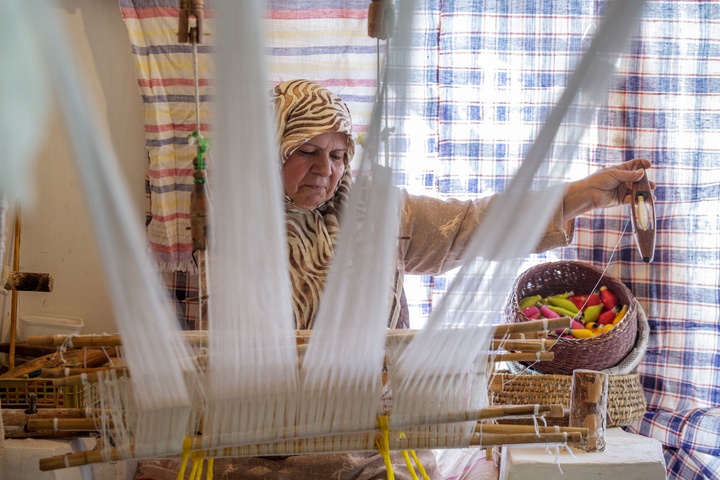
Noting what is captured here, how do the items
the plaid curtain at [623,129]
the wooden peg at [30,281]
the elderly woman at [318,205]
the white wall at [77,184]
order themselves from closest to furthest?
the elderly woman at [318,205] < the wooden peg at [30,281] < the plaid curtain at [623,129] < the white wall at [77,184]

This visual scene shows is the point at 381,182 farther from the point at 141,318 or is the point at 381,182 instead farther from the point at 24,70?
the point at 24,70

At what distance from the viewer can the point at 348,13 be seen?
8.65 ft

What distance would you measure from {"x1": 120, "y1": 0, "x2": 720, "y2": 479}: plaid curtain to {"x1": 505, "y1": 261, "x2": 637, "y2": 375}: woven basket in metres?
0.11

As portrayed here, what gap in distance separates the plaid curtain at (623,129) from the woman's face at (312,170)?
0.51 meters

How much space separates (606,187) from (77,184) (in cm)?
183

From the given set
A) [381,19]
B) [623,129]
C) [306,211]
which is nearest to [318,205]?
[306,211]

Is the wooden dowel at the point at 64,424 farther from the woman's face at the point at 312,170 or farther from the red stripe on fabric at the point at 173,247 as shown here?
the red stripe on fabric at the point at 173,247

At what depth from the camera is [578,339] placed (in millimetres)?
2480

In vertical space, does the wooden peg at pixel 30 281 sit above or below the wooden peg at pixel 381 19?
below

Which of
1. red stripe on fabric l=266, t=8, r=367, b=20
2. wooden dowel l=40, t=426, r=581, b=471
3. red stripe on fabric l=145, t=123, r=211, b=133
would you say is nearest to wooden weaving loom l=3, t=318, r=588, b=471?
wooden dowel l=40, t=426, r=581, b=471

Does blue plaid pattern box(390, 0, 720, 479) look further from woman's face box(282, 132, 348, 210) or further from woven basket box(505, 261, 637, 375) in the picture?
woman's face box(282, 132, 348, 210)

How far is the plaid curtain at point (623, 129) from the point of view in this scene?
2629mm

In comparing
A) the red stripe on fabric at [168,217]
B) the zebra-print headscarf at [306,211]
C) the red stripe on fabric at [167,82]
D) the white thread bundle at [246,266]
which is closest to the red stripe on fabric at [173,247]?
the red stripe on fabric at [168,217]

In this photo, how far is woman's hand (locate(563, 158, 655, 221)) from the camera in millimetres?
1964
